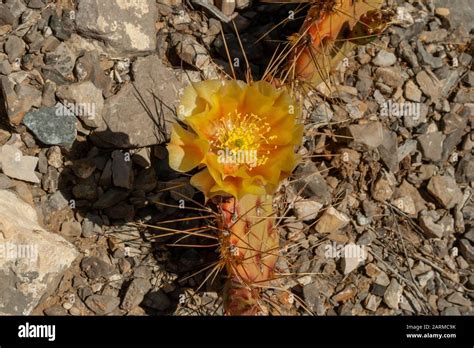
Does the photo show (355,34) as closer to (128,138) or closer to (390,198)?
(390,198)

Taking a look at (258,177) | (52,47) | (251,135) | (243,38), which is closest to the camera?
(258,177)

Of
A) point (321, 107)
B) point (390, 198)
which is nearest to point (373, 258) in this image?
point (390, 198)

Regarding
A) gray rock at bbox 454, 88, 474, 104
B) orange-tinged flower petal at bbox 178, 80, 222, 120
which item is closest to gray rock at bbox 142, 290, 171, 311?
orange-tinged flower petal at bbox 178, 80, 222, 120

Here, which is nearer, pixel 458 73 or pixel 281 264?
pixel 281 264

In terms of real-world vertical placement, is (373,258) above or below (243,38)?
below

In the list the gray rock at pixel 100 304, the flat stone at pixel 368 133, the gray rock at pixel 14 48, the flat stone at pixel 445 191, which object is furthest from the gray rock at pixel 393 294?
the gray rock at pixel 14 48

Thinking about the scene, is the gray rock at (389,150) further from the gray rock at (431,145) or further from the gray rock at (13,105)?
the gray rock at (13,105)

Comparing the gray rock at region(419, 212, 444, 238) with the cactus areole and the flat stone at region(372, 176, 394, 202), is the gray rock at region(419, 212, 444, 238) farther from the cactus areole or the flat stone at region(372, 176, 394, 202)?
the cactus areole
